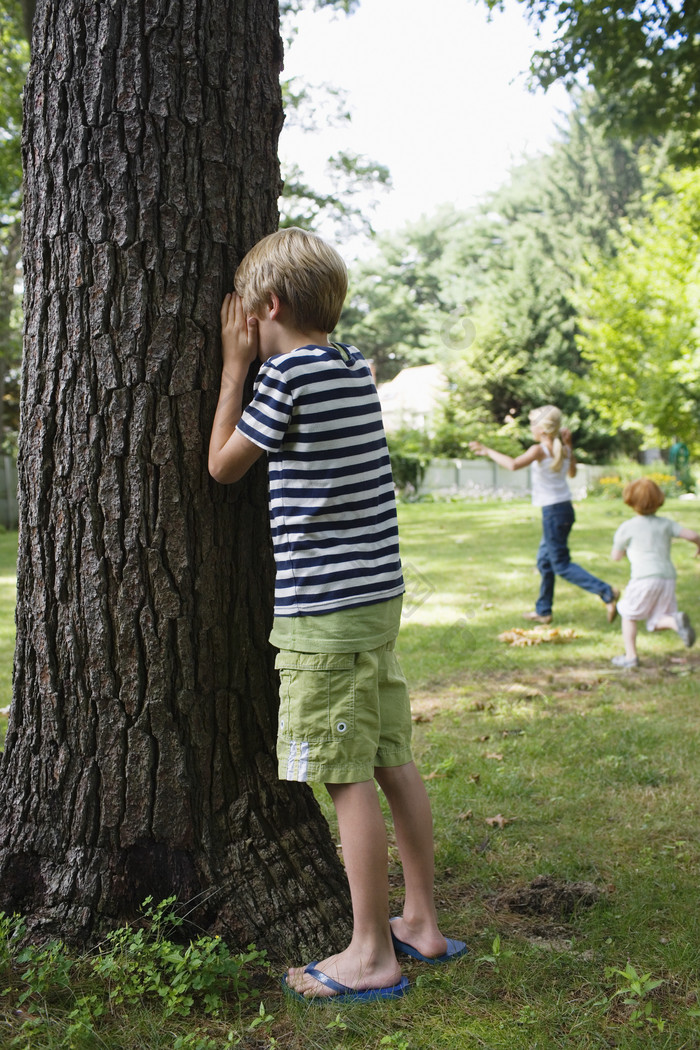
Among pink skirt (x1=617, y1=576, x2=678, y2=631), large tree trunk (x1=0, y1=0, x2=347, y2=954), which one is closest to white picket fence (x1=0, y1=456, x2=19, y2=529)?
pink skirt (x1=617, y1=576, x2=678, y2=631)

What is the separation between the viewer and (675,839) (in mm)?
3109

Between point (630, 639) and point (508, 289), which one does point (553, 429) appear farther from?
point (508, 289)

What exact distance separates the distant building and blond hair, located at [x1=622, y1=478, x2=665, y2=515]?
23.4 m

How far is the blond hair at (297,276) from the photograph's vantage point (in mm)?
2318

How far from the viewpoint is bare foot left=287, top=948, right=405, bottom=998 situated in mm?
2182

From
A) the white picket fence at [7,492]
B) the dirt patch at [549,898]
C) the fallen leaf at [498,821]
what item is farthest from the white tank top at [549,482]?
the white picket fence at [7,492]

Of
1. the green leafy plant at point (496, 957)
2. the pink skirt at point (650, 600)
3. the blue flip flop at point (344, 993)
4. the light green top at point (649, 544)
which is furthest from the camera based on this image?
the light green top at point (649, 544)

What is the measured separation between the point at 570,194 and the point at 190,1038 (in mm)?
38837

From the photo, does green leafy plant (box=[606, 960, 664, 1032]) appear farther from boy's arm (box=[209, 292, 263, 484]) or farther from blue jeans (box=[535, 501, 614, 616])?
blue jeans (box=[535, 501, 614, 616])

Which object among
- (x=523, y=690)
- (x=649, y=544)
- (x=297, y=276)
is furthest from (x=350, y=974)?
(x=649, y=544)

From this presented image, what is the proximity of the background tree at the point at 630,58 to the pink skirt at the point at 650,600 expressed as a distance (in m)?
4.58

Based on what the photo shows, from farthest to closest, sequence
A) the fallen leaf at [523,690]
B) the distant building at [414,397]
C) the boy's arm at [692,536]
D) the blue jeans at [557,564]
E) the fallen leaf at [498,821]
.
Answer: the distant building at [414,397] → the blue jeans at [557,564] → the boy's arm at [692,536] → the fallen leaf at [523,690] → the fallen leaf at [498,821]

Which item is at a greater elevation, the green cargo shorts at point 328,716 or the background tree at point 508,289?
the background tree at point 508,289

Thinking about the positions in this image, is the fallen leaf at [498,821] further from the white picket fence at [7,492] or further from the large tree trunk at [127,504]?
the white picket fence at [7,492]
